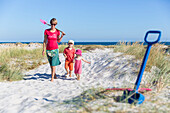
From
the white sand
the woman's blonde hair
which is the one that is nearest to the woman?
the woman's blonde hair

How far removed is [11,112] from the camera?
9.91 feet

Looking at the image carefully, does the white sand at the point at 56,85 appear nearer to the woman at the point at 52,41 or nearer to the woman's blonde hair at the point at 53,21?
the woman at the point at 52,41

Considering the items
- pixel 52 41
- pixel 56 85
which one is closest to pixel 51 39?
pixel 52 41

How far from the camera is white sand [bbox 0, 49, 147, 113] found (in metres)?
3.28

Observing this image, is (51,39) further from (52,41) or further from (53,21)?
(53,21)

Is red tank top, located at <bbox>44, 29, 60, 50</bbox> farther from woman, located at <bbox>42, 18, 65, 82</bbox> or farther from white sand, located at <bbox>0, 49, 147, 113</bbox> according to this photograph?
white sand, located at <bbox>0, 49, 147, 113</bbox>

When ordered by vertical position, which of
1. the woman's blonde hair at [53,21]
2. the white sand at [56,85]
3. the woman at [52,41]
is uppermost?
the woman's blonde hair at [53,21]

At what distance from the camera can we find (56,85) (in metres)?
5.10

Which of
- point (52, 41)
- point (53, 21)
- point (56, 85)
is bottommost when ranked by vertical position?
point (56, 85)

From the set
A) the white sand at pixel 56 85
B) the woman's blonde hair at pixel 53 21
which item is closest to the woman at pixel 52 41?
the woman's blonde hair at pixel 53 21

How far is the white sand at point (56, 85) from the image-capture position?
129 inches

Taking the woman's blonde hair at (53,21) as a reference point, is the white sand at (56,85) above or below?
below

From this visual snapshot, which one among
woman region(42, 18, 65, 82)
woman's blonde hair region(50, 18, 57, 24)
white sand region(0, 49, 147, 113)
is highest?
woman's blonde hair region(50, 18, 57, 24)

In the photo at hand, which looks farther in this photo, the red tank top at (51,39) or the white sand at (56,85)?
the red tank top at (51,39)
